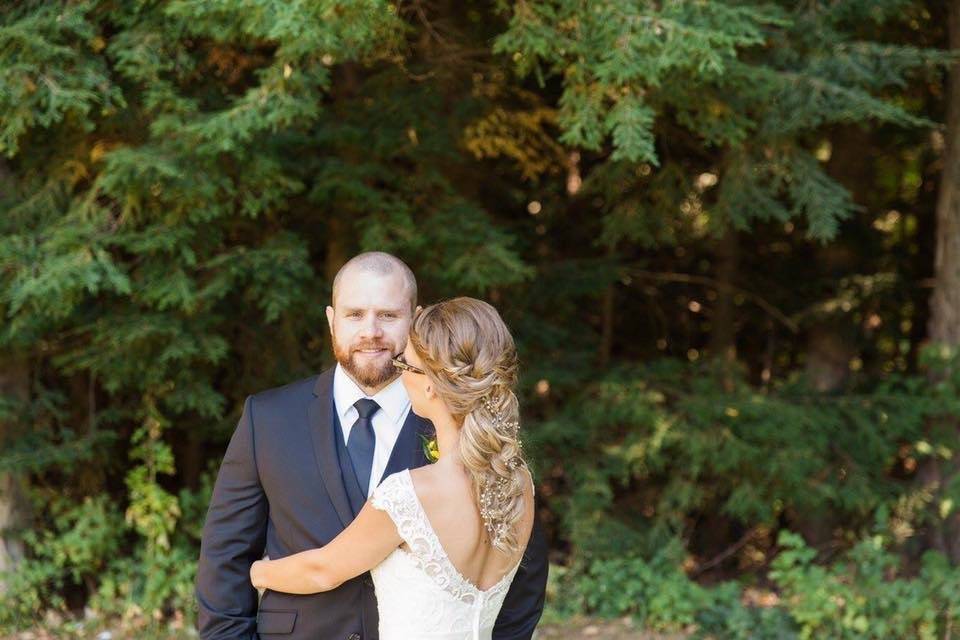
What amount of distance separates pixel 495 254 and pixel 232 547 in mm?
3124

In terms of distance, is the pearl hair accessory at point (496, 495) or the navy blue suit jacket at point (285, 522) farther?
the navy blue suit jacket at point (285, 522)

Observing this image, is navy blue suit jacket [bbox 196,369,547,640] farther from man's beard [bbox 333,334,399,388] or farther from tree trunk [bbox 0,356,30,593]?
tree trunk [bbox 0,356,30,593]

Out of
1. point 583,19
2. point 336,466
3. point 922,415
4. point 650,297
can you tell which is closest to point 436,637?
point 336,466

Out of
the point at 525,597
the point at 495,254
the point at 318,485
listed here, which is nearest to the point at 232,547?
the point at 318,485

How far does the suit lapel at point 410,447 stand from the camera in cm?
269

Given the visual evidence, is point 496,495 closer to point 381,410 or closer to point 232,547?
point 381,410

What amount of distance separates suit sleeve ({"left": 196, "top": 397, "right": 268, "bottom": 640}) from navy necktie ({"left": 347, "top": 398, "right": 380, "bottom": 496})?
26 centimetres

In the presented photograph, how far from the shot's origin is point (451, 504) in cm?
236

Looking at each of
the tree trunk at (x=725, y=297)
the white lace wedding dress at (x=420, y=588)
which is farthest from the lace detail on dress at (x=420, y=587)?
the tree trunk at (x=725, y=297)

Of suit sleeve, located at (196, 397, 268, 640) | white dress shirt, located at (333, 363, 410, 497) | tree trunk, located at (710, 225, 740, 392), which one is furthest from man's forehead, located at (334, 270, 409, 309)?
tree trunk, located at (710, 225, 740, 392)

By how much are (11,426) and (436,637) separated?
4.10 m

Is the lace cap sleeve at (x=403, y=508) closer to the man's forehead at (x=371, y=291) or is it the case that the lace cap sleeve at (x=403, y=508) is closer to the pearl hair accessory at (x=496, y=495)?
the pearl hair accessory at (x=496, y=495)

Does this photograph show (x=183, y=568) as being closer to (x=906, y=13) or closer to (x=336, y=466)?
(x=336, y=466)

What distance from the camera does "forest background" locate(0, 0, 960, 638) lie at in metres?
4.71
